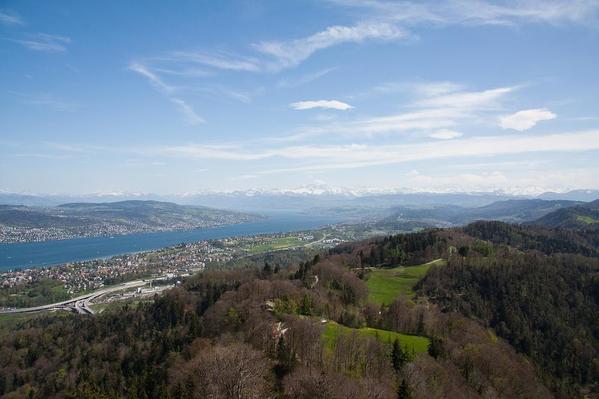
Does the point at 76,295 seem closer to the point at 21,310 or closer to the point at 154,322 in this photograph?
the point at 21,310

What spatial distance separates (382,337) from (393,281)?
1704 inches

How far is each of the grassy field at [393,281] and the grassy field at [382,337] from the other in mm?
23199

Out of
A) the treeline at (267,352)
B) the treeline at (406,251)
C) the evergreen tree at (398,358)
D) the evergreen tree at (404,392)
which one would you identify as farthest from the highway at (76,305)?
the evergreen tree at (404,392)

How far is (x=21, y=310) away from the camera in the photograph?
4852 inches

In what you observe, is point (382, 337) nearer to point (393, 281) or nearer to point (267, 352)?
point (267, 352)

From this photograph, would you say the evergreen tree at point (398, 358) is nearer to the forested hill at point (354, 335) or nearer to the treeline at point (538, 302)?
the forested hill at point (354, 335)

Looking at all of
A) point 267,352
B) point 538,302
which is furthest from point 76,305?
point 538,302

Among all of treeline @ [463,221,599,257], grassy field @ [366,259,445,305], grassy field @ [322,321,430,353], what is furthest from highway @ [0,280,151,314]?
treeline @ [463,221,599,257]

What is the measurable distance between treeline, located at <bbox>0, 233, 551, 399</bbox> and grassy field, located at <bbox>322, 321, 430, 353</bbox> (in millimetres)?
988

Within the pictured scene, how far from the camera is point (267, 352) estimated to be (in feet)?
112

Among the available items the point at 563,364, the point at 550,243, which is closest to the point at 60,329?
the point at 563,364

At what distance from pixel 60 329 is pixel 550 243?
164m

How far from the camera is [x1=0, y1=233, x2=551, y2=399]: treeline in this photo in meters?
27.5

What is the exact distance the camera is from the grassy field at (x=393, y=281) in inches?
2999
